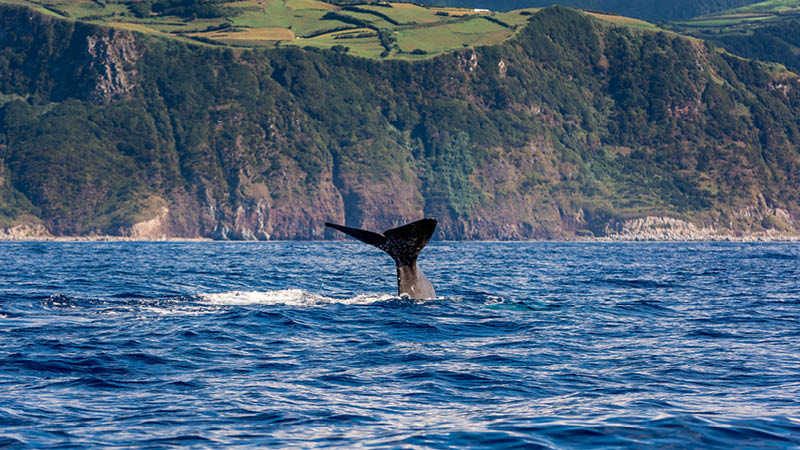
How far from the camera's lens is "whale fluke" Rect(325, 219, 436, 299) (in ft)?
73.9

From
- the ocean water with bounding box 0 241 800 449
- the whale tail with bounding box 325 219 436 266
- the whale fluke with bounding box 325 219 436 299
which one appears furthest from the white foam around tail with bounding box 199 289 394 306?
the whale tail with bounding box 325 219 436 266

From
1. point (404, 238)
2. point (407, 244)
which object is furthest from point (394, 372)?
point (407, 244)

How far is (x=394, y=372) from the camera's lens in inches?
627

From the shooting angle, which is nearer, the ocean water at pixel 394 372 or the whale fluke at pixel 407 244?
the ocean water at pixel 394 372

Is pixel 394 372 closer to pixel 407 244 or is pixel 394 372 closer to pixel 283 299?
pixel 407 244

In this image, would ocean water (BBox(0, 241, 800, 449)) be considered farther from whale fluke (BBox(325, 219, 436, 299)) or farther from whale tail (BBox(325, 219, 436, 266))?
whale tail (BBox(325, 219, 436, 266))

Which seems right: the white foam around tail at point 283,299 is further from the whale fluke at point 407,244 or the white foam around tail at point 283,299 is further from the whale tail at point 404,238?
the whale tail at point 404,238

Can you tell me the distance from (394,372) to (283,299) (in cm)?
1308

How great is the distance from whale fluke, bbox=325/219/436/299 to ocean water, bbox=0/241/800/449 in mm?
589

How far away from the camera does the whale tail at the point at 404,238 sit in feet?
73.8

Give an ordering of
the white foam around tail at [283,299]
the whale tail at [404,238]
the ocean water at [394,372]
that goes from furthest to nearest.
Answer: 1. the white foam around tail at [283,299]
2. the whale tail at [404,238]
3. the ocean water at [394,372]

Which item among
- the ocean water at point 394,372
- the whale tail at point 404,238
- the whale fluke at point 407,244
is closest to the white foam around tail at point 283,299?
the ocean water at point 394,372

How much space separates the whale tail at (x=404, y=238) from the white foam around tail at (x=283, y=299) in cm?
337

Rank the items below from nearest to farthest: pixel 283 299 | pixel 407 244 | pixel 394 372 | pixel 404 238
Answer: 1. pixel 394 372
2. pixel 404 238
3. pixel 407 244
4. pixel 283 299
